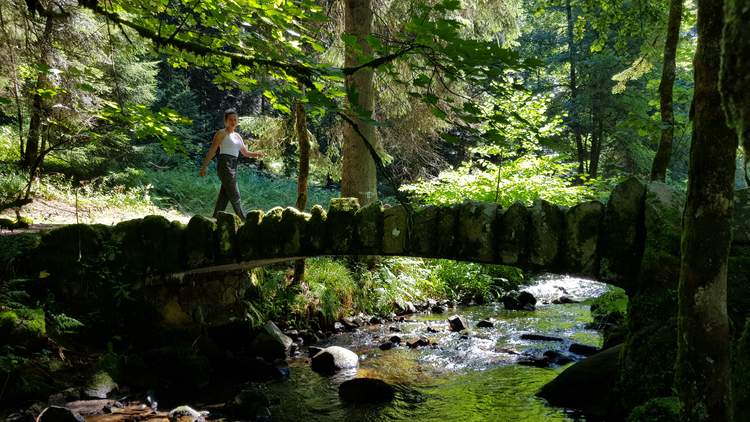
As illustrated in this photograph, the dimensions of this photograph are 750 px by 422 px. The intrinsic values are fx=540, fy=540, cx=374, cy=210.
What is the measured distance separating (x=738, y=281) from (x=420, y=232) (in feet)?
10.1

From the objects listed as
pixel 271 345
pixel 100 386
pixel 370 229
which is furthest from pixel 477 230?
pixel 100 386

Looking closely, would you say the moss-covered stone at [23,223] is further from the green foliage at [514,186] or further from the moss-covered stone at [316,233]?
the green foliage at [514,186]

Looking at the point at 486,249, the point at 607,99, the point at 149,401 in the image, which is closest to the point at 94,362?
the point at 149,401

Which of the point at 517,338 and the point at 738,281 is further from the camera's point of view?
the point at 517,338

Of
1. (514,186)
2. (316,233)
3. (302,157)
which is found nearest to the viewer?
(316,233)

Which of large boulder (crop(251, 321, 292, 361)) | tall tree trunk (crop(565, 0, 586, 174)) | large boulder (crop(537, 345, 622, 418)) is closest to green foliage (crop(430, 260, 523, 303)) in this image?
large boulder (crop(251, 321, 292, 361))

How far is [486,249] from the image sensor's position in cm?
593

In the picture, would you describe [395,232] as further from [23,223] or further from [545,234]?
[23,223]

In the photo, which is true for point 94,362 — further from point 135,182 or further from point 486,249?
point 135,182

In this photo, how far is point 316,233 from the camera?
6793 millimetres

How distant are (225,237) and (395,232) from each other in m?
2.24

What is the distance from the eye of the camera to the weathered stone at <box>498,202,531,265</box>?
5.76 metres

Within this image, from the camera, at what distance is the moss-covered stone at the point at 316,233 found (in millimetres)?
6770

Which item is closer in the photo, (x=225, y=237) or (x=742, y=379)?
(x=742, y=379)
